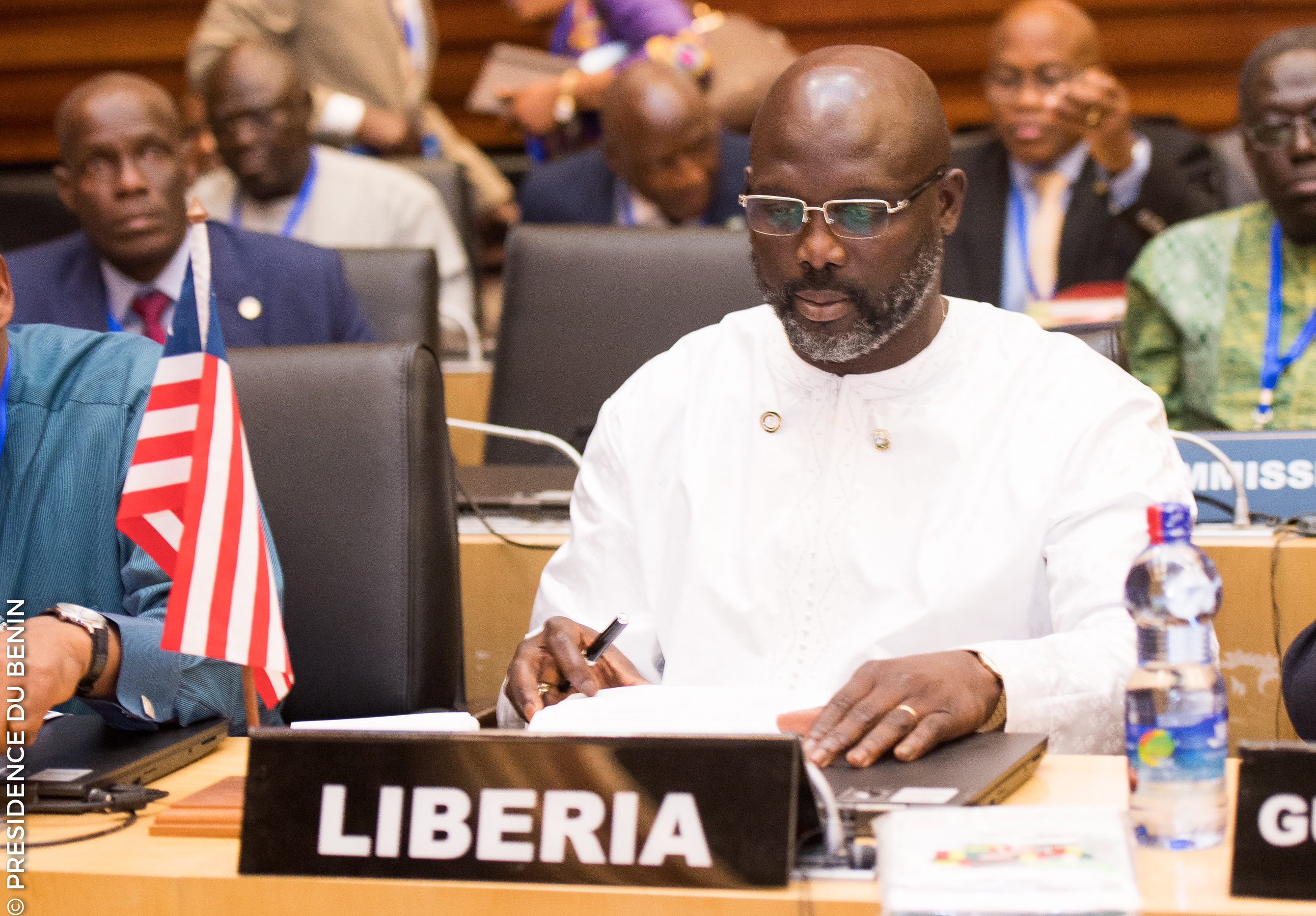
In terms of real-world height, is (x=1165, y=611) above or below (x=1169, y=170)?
below

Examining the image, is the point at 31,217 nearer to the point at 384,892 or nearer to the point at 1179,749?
the point at 384,892

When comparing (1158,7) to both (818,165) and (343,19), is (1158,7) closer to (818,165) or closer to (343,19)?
(343,19)

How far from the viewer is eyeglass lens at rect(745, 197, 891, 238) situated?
156cm

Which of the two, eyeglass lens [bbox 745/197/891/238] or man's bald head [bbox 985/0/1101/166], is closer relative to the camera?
eyeglass lens [bbox 745/197/891/238]

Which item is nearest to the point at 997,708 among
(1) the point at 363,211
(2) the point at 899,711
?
(2) the point at 899,711

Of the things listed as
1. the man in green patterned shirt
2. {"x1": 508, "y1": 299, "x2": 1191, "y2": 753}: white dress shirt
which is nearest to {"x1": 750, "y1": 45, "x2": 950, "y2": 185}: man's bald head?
{"x1": 508, "y1": 299, "x2": 1191, "y2": 753}: white dress shirt

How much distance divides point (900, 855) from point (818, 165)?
0.84 meters

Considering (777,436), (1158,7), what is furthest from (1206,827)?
(1158,7)

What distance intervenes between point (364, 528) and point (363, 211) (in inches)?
94.0

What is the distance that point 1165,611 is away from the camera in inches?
40.0

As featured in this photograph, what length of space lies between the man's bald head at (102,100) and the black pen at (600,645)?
192 cm

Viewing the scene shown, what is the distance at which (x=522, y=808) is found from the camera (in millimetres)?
984

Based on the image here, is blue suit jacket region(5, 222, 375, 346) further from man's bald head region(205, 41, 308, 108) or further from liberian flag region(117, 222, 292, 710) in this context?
liberian flag region(117, 222, 292, 710)

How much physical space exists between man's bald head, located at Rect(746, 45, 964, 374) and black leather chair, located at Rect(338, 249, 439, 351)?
154 centimetres
